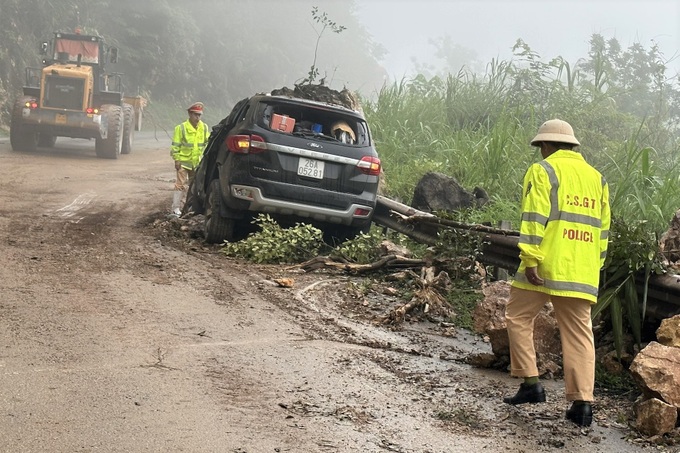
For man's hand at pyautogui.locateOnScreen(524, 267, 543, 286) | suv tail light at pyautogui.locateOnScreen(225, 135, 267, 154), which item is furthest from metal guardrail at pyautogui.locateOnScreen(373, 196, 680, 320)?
suv tail light at pyautogui.locateOnScreen(225, 135, 267, 154)

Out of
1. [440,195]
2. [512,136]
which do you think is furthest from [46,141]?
[440,195]

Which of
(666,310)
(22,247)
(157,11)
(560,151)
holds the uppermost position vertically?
(157,11)

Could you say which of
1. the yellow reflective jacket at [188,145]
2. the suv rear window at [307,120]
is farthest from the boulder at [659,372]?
the yellow reflective jacket at [188,145]

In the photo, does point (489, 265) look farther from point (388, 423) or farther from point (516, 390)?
point (388, 423)

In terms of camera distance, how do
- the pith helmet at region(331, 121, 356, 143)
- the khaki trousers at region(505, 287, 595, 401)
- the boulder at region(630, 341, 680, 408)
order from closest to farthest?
the boulder at region(630, 341, 680, 408)
the khaki trousers at region(505, 287, 595, 401)
the pith helmet at region(331, 121, 356, 143)

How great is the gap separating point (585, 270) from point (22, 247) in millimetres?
6537

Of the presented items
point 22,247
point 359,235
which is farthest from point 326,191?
point 22,247

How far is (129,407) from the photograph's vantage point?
4.96 metres

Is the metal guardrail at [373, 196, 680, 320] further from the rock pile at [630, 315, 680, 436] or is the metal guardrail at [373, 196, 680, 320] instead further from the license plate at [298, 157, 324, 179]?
the license plate at [298, 157, 324, 179]

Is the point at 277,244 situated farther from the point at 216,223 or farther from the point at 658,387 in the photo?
the point at 658,387

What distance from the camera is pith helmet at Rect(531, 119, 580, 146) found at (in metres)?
5.81

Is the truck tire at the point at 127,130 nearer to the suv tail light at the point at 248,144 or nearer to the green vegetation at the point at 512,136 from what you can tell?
the green vegetation at the point at 512,136

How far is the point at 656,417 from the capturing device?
5.17 m

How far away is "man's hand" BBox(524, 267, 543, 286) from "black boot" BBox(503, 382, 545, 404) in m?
0.62
